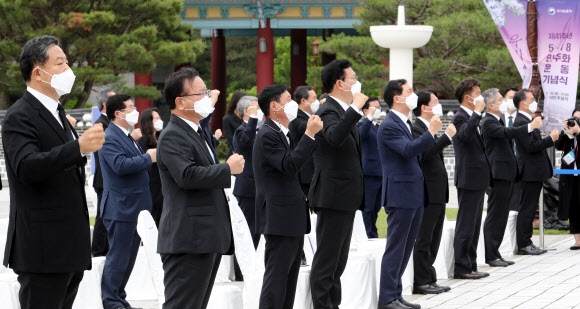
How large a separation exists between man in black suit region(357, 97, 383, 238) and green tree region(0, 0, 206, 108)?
1192cm

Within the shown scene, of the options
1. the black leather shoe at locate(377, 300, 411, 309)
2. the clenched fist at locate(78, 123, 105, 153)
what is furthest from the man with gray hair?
the clenched fist at locate(78, 123, 105, 153)

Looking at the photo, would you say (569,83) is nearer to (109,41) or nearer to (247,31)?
(109,41)

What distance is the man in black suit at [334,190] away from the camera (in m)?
7.82

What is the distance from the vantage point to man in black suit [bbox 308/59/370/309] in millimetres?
7820

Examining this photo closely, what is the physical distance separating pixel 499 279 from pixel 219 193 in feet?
16.3

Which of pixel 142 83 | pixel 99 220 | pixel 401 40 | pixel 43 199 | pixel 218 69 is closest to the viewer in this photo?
pixel 43 199

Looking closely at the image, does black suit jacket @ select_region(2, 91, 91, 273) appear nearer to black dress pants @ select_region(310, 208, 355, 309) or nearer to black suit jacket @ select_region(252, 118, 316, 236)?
black suit jacket @ select_region(252, 118, 316, 236)

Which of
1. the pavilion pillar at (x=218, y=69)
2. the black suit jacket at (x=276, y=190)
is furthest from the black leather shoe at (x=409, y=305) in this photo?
the pavilion pillar at (x=218, y=69)

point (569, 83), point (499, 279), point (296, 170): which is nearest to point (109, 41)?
point (569, 83)

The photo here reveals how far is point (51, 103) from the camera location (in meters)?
5.35

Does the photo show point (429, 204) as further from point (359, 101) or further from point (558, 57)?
point (558, 57)

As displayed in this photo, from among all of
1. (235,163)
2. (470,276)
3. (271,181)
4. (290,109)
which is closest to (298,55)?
(470,276)

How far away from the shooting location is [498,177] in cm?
1132

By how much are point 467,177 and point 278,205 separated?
11.5ft
